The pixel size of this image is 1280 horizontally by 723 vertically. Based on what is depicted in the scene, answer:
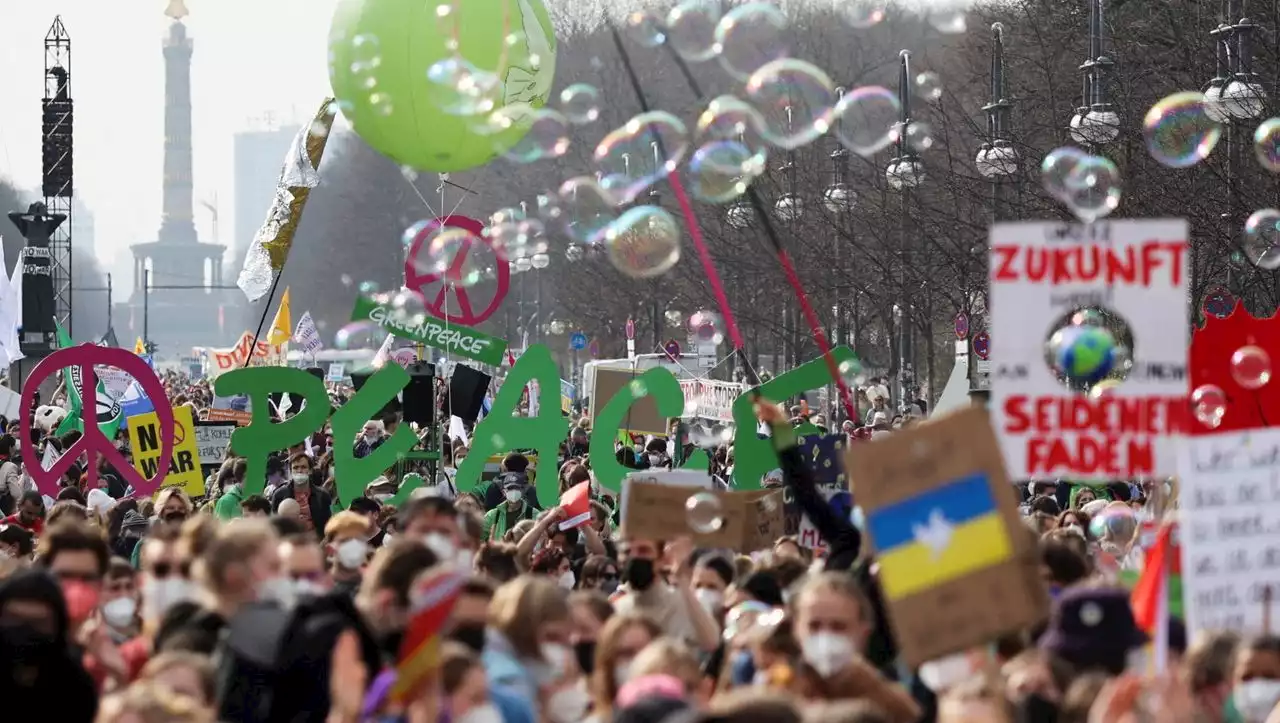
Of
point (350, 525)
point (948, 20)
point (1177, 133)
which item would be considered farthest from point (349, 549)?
point (1177, 133)

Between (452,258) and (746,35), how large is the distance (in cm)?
408

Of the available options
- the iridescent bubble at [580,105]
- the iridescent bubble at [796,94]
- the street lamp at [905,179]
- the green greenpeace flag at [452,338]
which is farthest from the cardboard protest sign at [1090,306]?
Answer: the street lamp at [905,179]

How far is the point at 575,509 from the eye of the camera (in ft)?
37.3

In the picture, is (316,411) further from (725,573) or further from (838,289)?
(838,289)

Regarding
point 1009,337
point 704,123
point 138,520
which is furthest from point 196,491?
point 1009,337

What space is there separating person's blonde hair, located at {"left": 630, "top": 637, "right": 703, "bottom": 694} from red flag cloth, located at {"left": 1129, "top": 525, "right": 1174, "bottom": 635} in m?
1.57

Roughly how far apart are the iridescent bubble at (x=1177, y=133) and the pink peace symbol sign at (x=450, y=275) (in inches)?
199

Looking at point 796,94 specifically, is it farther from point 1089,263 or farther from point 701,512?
point 1089,263

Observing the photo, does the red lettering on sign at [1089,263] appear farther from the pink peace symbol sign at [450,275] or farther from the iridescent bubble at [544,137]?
the pink peace symbol sign at [450,275]

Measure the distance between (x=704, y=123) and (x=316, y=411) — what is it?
140 inches

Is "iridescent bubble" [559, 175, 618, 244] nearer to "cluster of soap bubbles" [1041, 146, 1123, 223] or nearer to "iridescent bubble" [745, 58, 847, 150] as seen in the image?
"iridescent bubble" [745, 58, 847, 150]

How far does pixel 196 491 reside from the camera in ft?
52.8

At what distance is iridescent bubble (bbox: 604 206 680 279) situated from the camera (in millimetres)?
12734

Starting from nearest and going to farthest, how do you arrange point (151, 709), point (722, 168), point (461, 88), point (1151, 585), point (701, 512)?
point (151, 709), point (1151, 585), point (701, 512), point (722, 168), point (461, 88)
